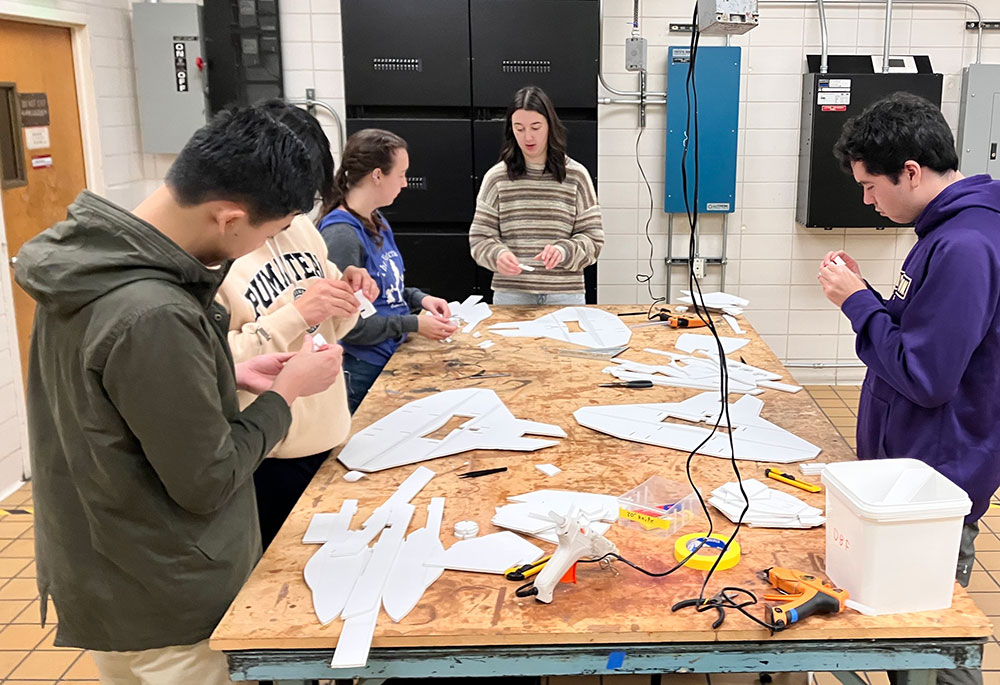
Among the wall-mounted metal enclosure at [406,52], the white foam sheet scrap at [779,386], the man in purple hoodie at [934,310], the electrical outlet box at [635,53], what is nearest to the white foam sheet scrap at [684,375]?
the white foam sheet scrap at [779,386]

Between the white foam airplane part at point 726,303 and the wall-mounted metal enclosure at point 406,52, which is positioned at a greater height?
the wall-mounted metal enclosure at point 406,52

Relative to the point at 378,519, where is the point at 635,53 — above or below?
above

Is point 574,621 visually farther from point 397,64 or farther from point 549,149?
point 397,64

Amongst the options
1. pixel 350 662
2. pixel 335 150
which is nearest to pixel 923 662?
pixel 350 662

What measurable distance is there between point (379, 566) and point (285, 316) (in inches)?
25.2

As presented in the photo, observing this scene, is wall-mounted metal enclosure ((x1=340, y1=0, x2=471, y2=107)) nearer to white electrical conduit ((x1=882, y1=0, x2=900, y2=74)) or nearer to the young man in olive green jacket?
white electrical conduit ((x1=882, y1=0, x2=900, y2=74))

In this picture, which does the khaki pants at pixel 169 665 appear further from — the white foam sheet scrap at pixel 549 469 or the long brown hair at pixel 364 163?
the long brown hair at pixel 364 163

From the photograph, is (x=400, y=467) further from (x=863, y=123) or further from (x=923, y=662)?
(x=863, y=123)

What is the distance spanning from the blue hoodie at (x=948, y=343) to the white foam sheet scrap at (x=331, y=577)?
1.17m

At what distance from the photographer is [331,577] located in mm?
1542

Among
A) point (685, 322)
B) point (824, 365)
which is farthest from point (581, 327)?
point (824, 365)

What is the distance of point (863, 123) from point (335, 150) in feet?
13.1

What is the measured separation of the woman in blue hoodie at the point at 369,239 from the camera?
8.94ft

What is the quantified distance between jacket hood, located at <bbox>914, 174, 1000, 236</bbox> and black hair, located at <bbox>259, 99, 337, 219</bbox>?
128 centimetres
